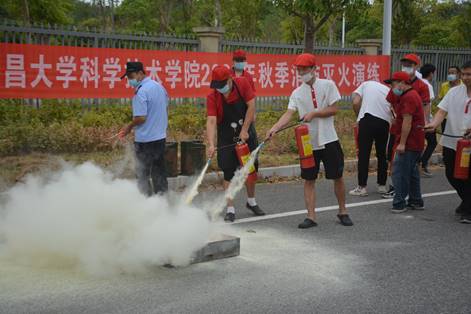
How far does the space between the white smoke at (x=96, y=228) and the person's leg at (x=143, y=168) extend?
1.70 metres

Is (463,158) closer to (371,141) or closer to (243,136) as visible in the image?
(371,141)

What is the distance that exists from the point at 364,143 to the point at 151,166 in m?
3.28

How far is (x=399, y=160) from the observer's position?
7.80 meters

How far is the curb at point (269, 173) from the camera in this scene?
31.3 feet

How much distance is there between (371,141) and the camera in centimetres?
900

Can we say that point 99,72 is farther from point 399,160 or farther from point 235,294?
point 235,294

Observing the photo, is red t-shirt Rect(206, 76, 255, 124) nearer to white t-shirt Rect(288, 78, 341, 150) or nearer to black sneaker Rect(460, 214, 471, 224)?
white t-shirt Rect(288, 78, 341, 150)

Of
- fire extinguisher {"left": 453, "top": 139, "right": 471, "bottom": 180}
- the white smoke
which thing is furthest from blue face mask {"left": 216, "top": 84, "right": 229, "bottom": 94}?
fire extinguisher {"left": 453, "top": 139, "right": 471, "bottom": 180}

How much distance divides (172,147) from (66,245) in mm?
4252

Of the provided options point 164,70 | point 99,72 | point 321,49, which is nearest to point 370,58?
point 321,49

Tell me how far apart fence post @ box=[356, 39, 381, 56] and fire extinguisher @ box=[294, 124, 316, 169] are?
1259cm

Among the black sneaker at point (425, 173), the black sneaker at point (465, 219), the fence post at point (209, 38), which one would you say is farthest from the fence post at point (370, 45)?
the black sneaker at point (465, 219)

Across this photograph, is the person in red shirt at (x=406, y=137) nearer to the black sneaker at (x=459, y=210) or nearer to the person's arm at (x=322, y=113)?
the black sneaker at (x=459, y=210)

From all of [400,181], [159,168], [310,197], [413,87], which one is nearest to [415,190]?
[400,181]
